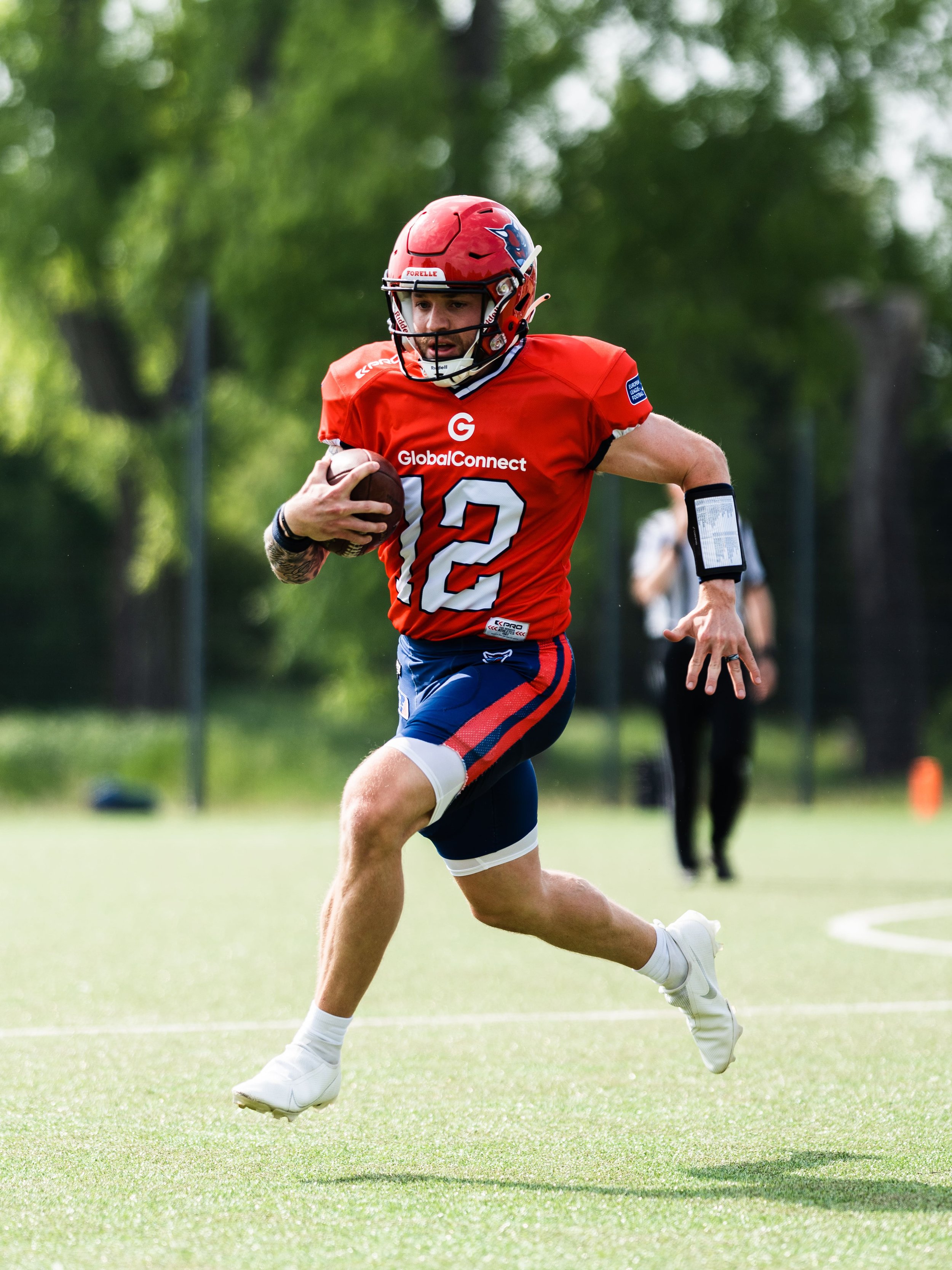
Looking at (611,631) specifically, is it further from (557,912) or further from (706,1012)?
(557,912)

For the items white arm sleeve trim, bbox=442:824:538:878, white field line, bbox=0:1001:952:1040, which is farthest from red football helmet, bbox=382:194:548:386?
white field line, bbox=0:1001:952:1040

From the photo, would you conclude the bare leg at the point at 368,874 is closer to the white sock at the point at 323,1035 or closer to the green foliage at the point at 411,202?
the white sock at the point at 323,1035

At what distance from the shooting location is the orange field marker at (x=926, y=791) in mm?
14750

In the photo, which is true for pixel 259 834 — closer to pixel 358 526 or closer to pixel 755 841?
pixel 755 841

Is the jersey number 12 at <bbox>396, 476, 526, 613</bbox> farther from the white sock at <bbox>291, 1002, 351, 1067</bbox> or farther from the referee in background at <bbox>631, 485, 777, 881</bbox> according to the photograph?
the referee in background at <bbox>631, 485, 777, 881</bbox>

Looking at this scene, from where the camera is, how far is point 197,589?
1475 centimetres

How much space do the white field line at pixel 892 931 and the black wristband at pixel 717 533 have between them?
3.27 meters

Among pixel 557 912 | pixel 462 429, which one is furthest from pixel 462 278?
pixel 557 912

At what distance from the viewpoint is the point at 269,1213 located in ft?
10.8

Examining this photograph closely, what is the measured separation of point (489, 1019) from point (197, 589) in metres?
9.61

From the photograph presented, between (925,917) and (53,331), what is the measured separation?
1753cm

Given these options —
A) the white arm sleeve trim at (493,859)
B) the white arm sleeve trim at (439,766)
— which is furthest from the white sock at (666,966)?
the white arm sleeve trim at (439,766)

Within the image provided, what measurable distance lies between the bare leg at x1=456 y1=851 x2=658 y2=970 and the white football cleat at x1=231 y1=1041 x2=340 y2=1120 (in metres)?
0.64

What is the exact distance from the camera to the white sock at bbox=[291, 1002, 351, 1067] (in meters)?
3.85
